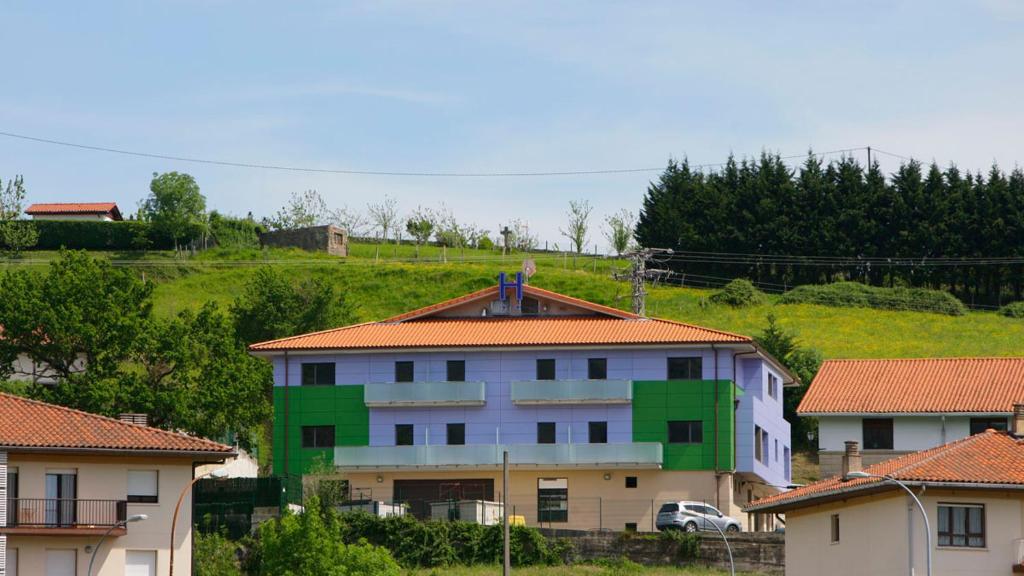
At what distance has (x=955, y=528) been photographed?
4928 centimetres

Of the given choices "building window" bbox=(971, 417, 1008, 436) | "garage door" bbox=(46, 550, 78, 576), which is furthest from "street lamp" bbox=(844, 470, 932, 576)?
"building window" bbox=(971, 417, 1008, 436)

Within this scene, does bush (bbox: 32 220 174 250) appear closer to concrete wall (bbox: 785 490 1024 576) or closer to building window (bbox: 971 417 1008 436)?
building window (bbox: 971 417 1008 436)

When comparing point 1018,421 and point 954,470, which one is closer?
point 954,470

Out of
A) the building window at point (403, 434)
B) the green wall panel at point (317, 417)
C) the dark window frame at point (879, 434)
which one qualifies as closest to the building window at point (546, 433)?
the building window at point (403, 434)

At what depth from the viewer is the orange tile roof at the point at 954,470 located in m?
48.5

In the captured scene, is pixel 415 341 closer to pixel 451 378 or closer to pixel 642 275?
pixel 451 378

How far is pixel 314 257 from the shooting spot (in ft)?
475

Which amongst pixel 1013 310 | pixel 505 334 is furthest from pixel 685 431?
pixel 1013 310

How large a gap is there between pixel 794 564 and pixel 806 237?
89.2 m

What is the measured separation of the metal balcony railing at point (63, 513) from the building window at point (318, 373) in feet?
82.0

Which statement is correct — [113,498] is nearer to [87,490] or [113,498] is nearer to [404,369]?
[87,490]

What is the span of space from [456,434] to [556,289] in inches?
1951

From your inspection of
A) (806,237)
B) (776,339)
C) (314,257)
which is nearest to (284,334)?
(776,339)

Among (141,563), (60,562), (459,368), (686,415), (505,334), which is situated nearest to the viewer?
(60,562)
